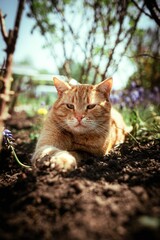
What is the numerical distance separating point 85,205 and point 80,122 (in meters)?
1.39

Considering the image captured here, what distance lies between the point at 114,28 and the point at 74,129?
10.7ft

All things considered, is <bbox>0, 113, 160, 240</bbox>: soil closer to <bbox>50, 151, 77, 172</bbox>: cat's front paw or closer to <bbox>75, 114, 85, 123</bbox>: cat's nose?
<bbox>50, 151, 77, 172</bbox>: cat's front paw

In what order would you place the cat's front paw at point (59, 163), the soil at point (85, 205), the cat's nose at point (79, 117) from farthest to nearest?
the cat's nose at point (79, 117), the cat's front paw at point (59, 163), the soil at point (85, 205)

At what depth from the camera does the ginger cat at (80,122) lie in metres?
2.64

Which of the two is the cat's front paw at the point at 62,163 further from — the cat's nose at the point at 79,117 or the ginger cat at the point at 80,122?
the cat's nose at the point at 79,117

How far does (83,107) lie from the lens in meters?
2.77

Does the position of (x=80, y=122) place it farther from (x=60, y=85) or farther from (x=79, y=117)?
(x=60, y=85)

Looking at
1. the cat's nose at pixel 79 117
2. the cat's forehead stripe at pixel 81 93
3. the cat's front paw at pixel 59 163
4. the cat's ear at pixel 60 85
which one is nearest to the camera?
the cat's front paw at pixel 59 163

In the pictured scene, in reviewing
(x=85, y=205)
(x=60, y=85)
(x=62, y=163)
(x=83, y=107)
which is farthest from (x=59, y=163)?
(x=60, y=85)

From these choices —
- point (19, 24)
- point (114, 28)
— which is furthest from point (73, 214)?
point (114, 28)

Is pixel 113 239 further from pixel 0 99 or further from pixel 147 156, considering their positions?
pixel 147 156

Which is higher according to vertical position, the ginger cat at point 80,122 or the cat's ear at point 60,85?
the cat's ear at point 60,85

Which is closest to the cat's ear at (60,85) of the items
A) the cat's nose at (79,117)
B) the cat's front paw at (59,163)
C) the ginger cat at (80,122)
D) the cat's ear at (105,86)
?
the ginger cat at (80,122)

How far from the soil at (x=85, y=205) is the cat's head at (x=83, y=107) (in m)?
0.68
